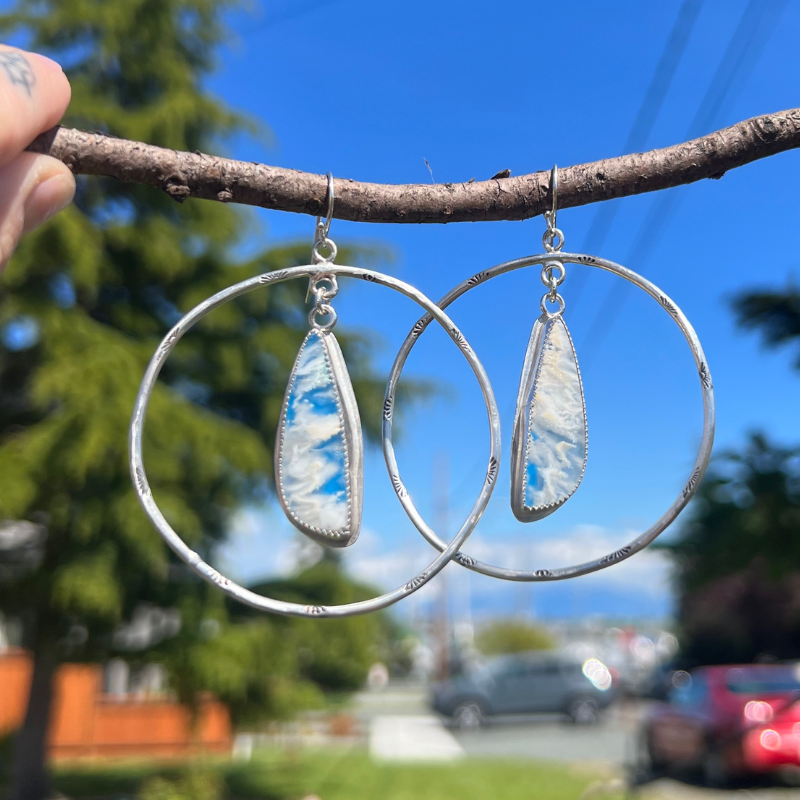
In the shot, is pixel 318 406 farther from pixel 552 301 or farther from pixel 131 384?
pixel 131 384

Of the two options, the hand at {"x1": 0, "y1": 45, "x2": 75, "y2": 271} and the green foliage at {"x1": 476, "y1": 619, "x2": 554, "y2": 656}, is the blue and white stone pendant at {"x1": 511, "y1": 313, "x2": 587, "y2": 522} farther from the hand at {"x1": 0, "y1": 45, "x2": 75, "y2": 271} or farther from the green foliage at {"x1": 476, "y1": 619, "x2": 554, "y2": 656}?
the green foliage at {"x1": 476, "y1": 619, "x2": 554, "y2": 656}

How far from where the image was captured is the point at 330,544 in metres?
1.37

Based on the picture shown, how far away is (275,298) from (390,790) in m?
5.48

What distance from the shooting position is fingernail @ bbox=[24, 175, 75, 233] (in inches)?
47.4

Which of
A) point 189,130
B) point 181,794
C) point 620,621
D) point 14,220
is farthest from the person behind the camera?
point 620,621

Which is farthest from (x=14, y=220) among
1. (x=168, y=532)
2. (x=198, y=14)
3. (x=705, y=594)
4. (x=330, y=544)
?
(x=705, y=594)

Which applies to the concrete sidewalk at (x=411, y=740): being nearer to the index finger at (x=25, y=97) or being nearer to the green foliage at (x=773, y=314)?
the green foliage at (x=773, y=314)

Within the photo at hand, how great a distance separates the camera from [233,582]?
117cm

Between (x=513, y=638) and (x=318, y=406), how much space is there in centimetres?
3368

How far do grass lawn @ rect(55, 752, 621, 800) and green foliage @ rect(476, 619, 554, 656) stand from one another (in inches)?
870

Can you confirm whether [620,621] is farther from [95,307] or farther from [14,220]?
[14,220]

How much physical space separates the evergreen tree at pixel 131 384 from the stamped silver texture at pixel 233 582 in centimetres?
514

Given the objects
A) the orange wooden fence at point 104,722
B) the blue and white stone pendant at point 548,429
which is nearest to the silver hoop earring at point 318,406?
the blue and white stone pendant at point 548,429

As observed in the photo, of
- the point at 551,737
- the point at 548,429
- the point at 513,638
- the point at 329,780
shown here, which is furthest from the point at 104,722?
the point at 513,638
